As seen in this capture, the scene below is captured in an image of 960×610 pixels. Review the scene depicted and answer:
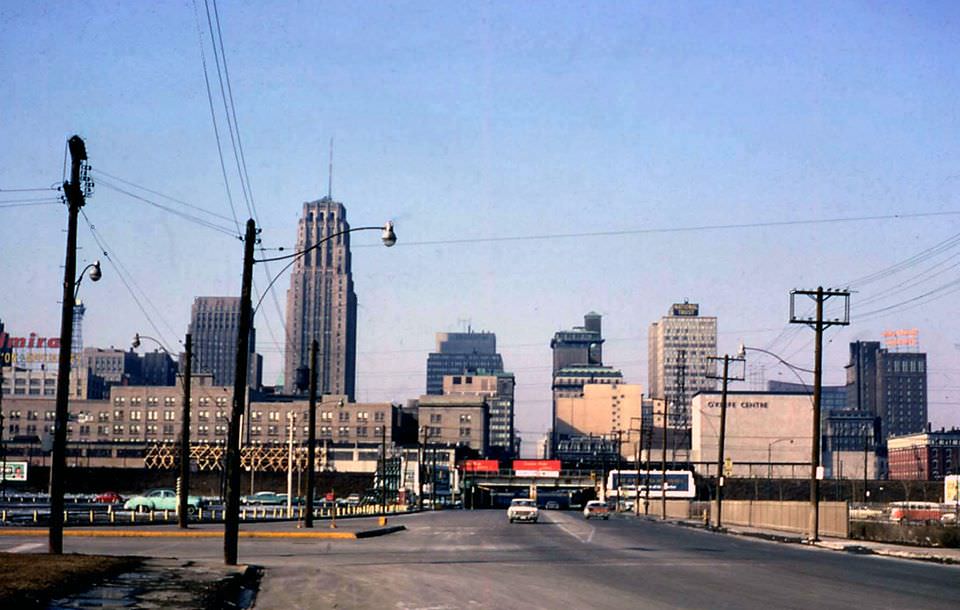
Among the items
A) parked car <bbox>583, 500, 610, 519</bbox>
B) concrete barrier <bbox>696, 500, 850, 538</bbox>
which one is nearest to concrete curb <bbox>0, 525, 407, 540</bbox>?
concrete barrier <bbox>696, 500, 850, 538</bbox>

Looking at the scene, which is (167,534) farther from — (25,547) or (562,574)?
(562,574)

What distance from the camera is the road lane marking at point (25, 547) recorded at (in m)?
34.5

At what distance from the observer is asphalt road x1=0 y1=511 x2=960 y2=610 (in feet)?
77.7

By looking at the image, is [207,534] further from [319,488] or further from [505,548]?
[319,488]

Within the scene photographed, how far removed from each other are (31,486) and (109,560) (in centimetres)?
15186

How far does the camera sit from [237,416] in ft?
111

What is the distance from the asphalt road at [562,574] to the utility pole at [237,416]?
5.16 ft

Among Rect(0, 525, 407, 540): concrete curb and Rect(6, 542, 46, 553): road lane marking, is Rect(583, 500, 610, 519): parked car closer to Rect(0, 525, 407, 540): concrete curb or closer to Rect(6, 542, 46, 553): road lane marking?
Rect(0, 525, 407, 540): concrete curb

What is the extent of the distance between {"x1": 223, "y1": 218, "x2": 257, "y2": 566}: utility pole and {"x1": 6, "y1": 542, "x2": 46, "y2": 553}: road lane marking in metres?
5.69

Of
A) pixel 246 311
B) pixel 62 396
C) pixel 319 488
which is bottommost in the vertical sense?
pixel 319 488

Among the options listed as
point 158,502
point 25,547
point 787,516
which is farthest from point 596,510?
point 25,547

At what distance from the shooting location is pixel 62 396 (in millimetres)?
32906

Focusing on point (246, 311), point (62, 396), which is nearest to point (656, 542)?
point (246, 311)

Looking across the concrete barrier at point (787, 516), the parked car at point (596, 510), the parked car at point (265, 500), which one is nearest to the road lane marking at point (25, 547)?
the concrete barrier at point (787, 516)
